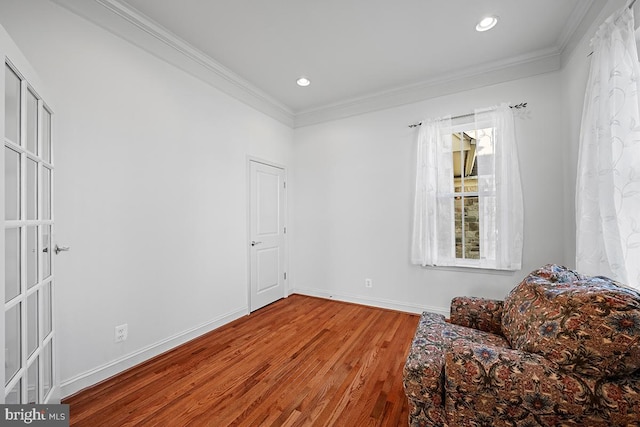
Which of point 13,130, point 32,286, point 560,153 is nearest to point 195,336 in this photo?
point 32,286

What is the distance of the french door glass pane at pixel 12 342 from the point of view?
109cm

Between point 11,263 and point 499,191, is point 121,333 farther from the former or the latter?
point 499,191

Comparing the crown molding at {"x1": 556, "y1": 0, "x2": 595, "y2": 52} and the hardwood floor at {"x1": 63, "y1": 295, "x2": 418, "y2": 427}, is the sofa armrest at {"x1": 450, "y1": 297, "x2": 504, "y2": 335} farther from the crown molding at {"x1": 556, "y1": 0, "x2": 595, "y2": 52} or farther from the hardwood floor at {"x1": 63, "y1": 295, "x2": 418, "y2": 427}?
the crown molding at {"x1": 556, "y1": 0, "x2": 595, "y2": 52}

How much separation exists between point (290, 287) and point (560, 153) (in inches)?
146

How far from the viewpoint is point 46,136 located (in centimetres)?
156

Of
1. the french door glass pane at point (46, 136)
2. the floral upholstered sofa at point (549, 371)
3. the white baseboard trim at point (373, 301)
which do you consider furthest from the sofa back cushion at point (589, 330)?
the french door glass pane at point (46, 136)

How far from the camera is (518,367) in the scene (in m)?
1.12

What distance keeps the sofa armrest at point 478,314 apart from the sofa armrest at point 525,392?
76cm

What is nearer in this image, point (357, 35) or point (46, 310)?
point (46, 310)

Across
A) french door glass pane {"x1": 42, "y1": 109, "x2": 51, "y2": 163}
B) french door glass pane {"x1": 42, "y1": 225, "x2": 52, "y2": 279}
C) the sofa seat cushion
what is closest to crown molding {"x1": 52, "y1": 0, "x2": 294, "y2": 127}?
french door glass pane {"x1": 42, "y1": 109, "x2": 51, "y2": 163}

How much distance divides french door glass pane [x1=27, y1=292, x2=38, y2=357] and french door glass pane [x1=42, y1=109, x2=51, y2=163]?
2.64 ft

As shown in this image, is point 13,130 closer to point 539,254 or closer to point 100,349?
point 100,349

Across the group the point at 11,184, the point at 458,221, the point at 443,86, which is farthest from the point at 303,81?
the point at 11,184

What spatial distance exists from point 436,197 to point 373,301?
5.28ft
